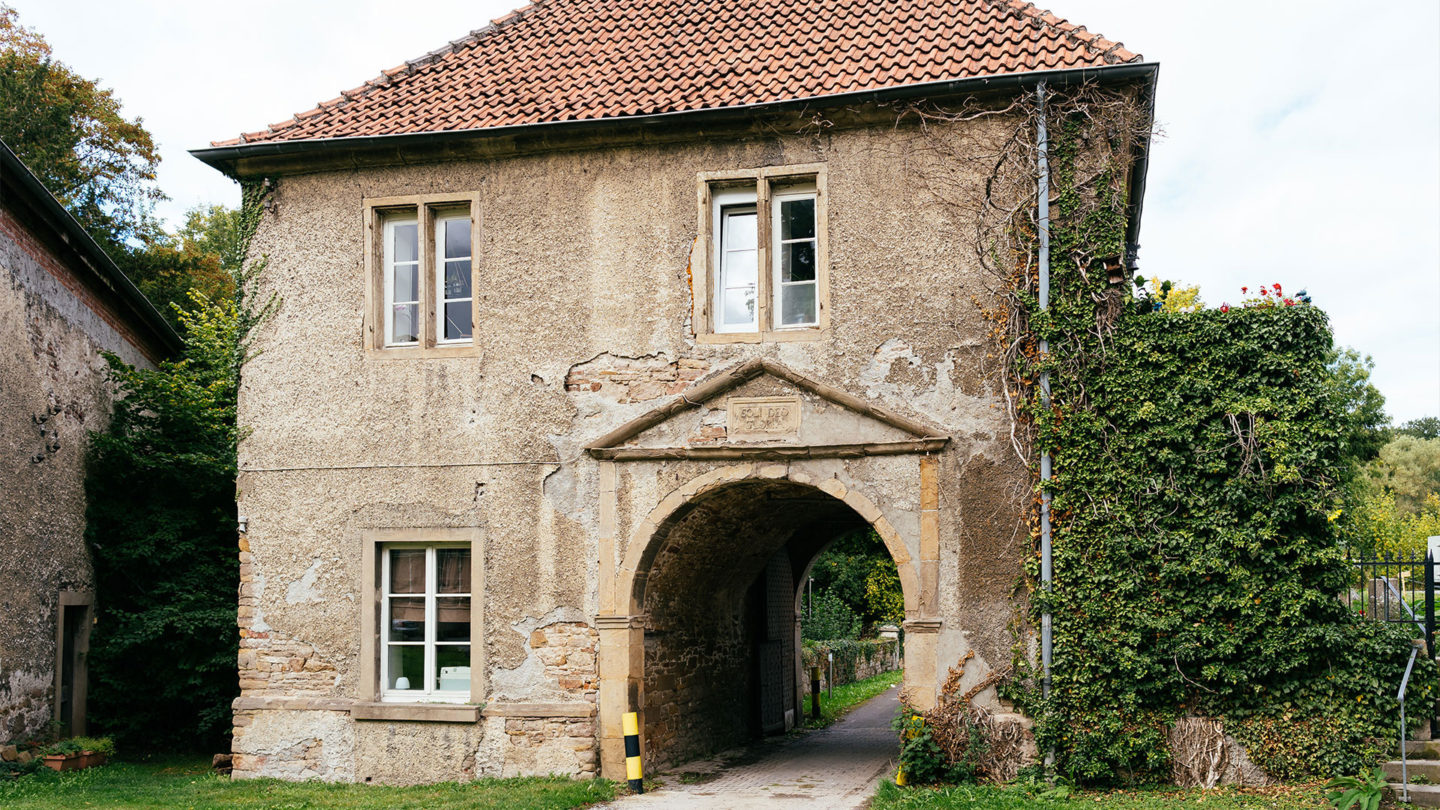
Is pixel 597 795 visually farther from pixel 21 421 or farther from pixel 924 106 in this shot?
pixel 21 421

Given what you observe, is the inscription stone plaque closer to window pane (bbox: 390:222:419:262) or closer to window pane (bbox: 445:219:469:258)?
window pane (bbox: 445:219:469:258)

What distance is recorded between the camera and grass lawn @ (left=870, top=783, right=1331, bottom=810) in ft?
31.1

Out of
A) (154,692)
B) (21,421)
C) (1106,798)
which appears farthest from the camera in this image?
(154,692)

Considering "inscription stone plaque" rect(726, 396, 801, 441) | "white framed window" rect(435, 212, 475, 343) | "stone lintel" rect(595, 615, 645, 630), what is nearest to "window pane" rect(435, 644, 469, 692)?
"stone lintel" rect(595, 615, 645, 630)

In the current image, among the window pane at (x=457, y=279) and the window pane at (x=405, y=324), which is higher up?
the window pane at (x=457, y=279)

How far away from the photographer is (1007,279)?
11.3m

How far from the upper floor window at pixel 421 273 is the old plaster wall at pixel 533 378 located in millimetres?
171

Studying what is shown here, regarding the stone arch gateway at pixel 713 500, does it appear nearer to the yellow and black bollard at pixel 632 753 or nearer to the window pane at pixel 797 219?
the yellow and black bollard at pixel 632 753

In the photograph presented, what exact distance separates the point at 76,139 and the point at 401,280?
15.0m

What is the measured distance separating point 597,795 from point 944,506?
4.07 m

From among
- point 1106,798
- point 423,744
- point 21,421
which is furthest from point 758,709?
point 21,421

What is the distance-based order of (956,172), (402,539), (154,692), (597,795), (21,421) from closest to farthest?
(597,795) → (956,172) → (402,539) → (21,421) → (154,692)

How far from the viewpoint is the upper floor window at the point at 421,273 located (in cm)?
1248

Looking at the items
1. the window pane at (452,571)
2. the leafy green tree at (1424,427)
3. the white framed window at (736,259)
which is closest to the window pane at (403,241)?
the window pane at (452,571)
